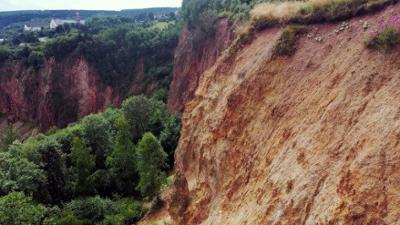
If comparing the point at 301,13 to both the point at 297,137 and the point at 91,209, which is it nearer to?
the point at 297,137

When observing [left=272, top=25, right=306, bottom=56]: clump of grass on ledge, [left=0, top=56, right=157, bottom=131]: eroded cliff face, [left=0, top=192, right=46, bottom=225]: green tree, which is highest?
[left=272, top=25, right=306, bottom=56]: clump of grass on ledge

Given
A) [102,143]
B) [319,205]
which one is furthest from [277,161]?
[102,143]

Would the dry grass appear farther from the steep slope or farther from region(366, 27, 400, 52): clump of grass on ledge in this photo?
region(366, 27, 400, 52): clump of grass on ledge

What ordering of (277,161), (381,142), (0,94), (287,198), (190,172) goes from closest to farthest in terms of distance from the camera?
(381,142) < (287,198) < (277,161) < (190,172) < (0,94)

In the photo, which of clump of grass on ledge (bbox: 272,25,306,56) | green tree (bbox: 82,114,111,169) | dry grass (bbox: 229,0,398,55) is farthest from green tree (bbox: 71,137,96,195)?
clump of grass on ledge (bbox: 272,25,306,56)

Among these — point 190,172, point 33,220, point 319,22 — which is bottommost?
point 33,220

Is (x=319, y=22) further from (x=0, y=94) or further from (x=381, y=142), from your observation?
(x=0, y=94)
